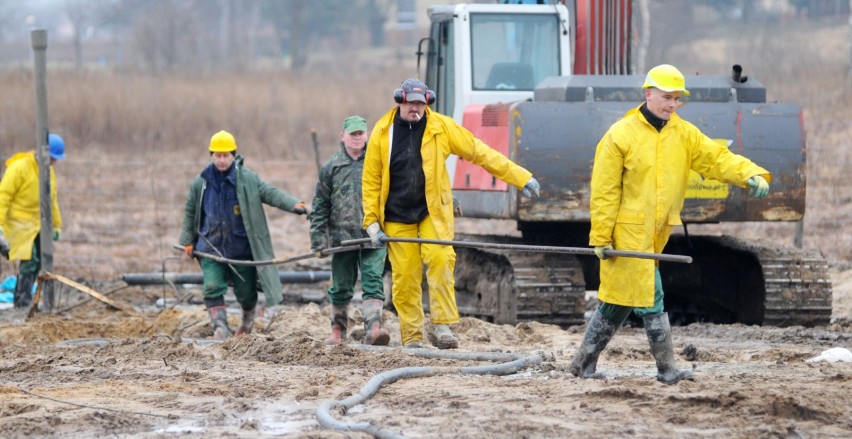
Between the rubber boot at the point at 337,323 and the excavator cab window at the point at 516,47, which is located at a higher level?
the excavator cab window at the point at 516,47

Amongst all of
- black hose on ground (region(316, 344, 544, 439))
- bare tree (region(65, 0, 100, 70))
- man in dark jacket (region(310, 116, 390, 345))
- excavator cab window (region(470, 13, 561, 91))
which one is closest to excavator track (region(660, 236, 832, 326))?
excavator cab window (region(470, 13, 561, 91))

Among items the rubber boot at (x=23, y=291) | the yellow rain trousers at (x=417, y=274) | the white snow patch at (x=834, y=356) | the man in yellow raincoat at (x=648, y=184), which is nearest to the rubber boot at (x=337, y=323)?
the yellow rain trousers at (x=417, y=274)

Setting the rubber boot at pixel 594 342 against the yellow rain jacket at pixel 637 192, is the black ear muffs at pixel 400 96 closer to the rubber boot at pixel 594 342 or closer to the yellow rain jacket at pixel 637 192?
the yellow rain jacket at pixel 637 192

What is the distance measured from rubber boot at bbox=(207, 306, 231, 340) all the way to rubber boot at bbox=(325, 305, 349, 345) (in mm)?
1111

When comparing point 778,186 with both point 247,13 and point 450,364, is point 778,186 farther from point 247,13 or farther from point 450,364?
point 247,13

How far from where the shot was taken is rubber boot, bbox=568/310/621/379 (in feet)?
26.5

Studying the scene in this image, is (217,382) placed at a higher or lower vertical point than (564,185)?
lower

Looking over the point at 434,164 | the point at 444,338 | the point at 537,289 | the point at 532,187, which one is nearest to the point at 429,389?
the point at 444,338

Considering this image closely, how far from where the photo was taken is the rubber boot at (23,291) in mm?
14367

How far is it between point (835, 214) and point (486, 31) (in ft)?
26.1

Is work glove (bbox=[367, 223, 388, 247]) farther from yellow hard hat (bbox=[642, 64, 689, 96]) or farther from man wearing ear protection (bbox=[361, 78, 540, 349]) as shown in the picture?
yellow hard hat (bbox=[642, 64, 689, 96])

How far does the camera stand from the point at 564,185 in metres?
10.9

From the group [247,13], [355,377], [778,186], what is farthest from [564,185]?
[247,13]

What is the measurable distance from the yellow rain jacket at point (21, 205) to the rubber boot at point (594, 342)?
775 centimetres
